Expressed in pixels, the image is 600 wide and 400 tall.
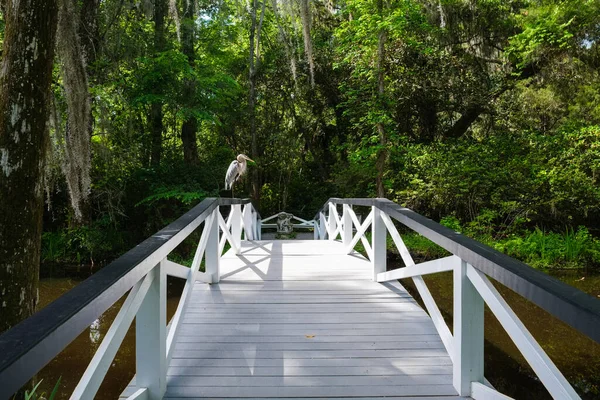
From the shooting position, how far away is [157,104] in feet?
34.3

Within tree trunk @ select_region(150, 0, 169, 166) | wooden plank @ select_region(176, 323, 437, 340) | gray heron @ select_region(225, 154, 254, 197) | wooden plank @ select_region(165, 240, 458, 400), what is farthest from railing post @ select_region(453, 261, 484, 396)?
tree trunk @ select_region(150, 0, 169, 166)

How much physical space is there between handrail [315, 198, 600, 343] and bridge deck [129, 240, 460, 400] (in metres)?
0.64

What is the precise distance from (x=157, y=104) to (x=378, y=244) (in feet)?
27.8

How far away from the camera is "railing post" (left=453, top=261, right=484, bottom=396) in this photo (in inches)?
70.4

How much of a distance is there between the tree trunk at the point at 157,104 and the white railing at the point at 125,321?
7.93 m

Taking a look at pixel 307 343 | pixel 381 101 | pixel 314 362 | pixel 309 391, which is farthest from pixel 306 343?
pixel 381 101

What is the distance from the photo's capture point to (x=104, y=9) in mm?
9281

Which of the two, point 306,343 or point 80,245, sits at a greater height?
point 306,343

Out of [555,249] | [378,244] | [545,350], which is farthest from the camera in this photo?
[555,249]

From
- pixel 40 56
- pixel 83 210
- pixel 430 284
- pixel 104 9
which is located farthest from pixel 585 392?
pixel 104 9

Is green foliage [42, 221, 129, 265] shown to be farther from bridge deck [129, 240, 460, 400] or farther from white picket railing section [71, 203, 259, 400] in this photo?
white picket railing section [71, 203, 259, 400]

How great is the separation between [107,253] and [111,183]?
1.60 m

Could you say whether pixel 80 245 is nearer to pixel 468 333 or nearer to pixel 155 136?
pixel 155 136

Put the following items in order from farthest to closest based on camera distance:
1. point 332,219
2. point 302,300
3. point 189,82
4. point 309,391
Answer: point 189,82 → point 332,219 → point 302,300 → point 309,391
